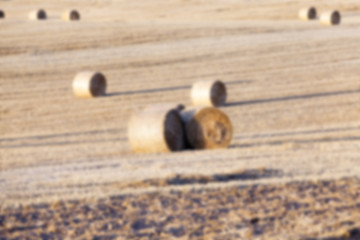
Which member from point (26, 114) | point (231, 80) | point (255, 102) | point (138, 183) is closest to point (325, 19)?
point (231, 80)

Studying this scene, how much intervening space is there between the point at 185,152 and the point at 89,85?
852 centimetres

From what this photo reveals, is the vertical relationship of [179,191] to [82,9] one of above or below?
below

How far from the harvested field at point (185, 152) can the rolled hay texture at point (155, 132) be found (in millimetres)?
353

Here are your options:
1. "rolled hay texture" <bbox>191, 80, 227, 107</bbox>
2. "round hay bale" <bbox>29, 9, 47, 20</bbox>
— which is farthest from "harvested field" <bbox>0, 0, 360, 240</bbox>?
"round hay bale" <bbox>29, 9, 47, 20</bbox>

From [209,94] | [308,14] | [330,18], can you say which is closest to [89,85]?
[209,94]

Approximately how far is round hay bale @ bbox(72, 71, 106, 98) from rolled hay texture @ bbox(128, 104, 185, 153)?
7.97 metres

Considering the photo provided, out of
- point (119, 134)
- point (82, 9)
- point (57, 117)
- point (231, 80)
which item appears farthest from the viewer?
point (82, 9)

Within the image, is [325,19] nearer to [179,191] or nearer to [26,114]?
[26,114]

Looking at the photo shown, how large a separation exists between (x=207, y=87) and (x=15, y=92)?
6.56m

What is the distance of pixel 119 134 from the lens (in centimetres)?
1471

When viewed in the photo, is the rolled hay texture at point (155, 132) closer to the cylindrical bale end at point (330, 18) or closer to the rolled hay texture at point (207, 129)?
the rolled hay texture at point (207, 129)

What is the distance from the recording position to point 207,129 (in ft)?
39.1

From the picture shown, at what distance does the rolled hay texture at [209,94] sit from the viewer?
17453 millimetres

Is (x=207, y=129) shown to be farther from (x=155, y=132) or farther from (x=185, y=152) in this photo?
(x=155, y=132)
